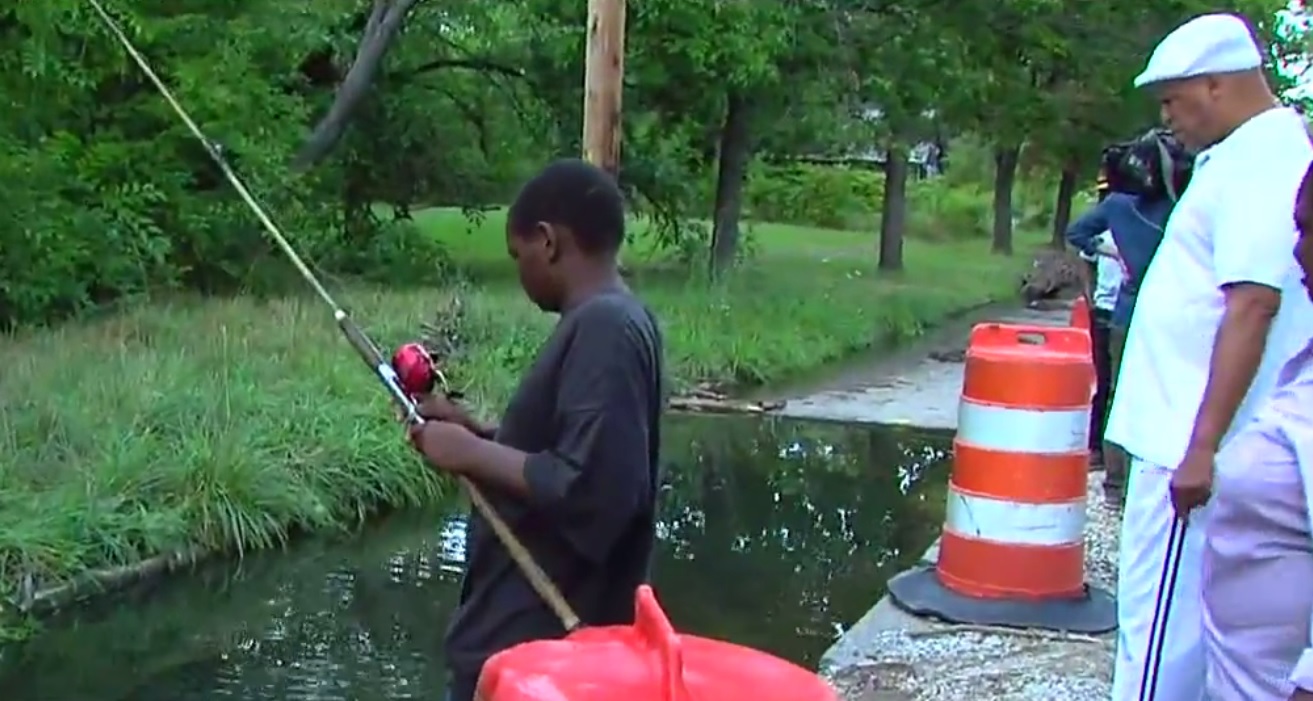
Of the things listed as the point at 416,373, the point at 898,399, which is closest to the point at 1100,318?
the point at 898,399

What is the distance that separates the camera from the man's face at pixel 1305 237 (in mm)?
2740

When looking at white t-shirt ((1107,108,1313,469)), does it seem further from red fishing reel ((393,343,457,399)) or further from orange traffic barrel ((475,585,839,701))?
orange traffic barrel ((475,585,839,701))

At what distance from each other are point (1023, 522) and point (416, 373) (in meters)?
3.78

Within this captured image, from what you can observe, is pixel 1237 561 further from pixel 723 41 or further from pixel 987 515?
pixel 723 41

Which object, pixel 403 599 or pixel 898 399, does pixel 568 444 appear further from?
pixel 898 399

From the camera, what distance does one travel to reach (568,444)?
316 cm

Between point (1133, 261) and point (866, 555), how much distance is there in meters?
2.56

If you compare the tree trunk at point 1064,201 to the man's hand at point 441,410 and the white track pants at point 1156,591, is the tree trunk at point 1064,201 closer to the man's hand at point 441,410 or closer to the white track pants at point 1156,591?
the white track pants at point 1156,591

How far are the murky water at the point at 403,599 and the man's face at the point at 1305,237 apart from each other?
5.04 metres

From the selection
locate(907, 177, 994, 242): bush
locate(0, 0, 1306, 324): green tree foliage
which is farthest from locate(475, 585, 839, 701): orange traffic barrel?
locate(907, 177, 994, 242): bush

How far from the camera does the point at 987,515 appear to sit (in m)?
7.03

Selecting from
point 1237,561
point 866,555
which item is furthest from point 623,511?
point 866,555

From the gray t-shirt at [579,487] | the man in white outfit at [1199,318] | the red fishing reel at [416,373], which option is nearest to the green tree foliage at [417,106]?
the red fishing reel at [416,373]

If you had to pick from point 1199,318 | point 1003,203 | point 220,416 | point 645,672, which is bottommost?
point 220,416
